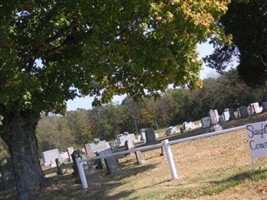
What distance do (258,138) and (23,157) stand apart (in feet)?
28.2

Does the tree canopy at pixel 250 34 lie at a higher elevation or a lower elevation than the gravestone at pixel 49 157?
higher

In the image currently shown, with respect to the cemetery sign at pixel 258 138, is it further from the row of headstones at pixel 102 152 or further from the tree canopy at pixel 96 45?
the row of headstones at pixel 102 152

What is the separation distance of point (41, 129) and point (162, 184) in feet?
255

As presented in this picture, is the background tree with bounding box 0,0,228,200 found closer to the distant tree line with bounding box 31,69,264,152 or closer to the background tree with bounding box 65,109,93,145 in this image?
the distant tree line with bounding box 31,69,264,152

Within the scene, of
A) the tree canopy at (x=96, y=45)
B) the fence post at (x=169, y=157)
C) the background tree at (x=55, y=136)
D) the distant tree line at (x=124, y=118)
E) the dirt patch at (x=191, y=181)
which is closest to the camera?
the dirt patch at (x=191, y=181)

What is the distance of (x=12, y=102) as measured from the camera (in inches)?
537

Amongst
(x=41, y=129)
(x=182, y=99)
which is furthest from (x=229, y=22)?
(x=41, y=129)

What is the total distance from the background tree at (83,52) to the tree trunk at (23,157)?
0.11 ft

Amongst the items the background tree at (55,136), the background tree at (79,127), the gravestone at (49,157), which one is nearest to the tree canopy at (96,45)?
the gravestone at (49,157)

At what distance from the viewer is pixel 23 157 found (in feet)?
50.5

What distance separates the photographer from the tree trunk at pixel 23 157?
15.3 meters

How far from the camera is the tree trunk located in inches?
601

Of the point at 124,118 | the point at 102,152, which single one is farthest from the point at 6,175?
the point at 124,118

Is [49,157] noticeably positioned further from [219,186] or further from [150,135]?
[219,186]
